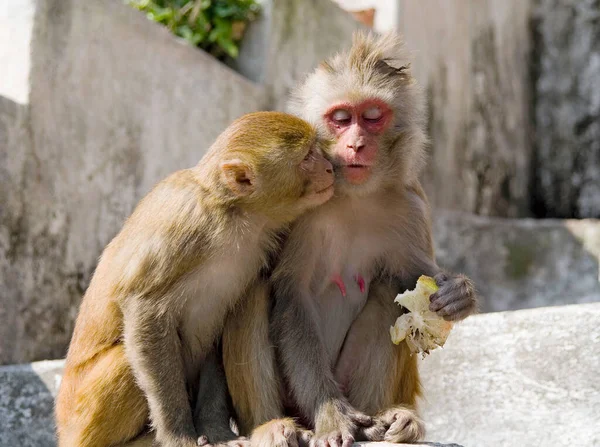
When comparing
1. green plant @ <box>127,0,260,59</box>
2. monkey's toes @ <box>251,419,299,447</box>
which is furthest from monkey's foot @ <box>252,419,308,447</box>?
green plant @ <box>127,0,260,59</box>

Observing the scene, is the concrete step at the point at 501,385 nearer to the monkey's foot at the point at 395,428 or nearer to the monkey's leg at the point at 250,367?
the monkey's foot at the point at 395,428

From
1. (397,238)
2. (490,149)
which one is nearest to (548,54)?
(490,149)

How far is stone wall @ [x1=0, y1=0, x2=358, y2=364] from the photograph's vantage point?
5551 millimetres

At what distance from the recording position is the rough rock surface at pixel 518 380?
4.50 metres

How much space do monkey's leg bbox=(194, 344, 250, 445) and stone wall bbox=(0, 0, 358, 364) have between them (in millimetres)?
2091

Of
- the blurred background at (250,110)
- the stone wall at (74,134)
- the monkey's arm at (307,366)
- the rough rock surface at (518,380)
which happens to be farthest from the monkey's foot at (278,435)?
the stone wall at (74,134)

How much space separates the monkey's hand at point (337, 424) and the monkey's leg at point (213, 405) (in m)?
0.28

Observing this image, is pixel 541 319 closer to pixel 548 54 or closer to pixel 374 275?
pixel 374 275

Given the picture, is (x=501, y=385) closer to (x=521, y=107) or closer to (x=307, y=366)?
(x=307, y=366)

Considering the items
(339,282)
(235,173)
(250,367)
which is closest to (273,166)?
(235,173)

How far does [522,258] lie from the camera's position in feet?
29.2

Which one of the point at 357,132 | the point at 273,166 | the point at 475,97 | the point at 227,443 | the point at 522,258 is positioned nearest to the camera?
the point at 227,443

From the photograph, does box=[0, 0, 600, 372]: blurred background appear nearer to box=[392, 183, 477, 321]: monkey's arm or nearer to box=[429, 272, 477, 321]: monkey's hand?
box=[392, 183, 477, 321]: monkey's arm

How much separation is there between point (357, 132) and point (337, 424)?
1.18 meters
